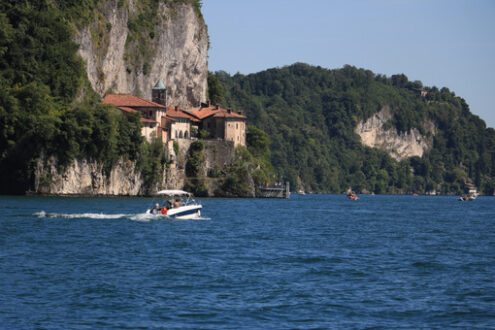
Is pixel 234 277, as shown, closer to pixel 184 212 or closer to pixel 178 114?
pixel 184 212

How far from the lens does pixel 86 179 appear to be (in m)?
108

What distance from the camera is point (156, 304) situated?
1157 inches

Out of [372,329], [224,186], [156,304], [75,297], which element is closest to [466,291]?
[372,329]

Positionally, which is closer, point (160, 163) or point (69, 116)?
point (69, 116)

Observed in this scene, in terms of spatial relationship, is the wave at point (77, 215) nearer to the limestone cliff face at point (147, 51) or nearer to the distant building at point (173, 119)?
the distant building at point (173, 119)

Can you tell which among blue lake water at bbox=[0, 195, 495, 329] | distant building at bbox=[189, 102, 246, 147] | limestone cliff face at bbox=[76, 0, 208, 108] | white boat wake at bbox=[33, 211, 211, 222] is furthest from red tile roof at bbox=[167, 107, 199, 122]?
blue lake water at bbox=[0, 195, 495, 329]

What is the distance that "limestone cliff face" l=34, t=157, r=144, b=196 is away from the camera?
102 m

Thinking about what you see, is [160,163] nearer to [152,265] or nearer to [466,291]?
[152,265]

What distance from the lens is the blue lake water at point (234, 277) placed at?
2755cm

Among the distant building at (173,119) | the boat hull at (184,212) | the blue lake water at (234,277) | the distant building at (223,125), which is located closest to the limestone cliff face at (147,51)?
the distant building at (173,119)

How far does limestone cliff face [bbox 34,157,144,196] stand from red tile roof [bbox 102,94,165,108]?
1405 cm

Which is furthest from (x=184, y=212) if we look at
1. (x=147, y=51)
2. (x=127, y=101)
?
(x=147, y=51)

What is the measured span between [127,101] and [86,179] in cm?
2473

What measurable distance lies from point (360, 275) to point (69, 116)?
7213cm
